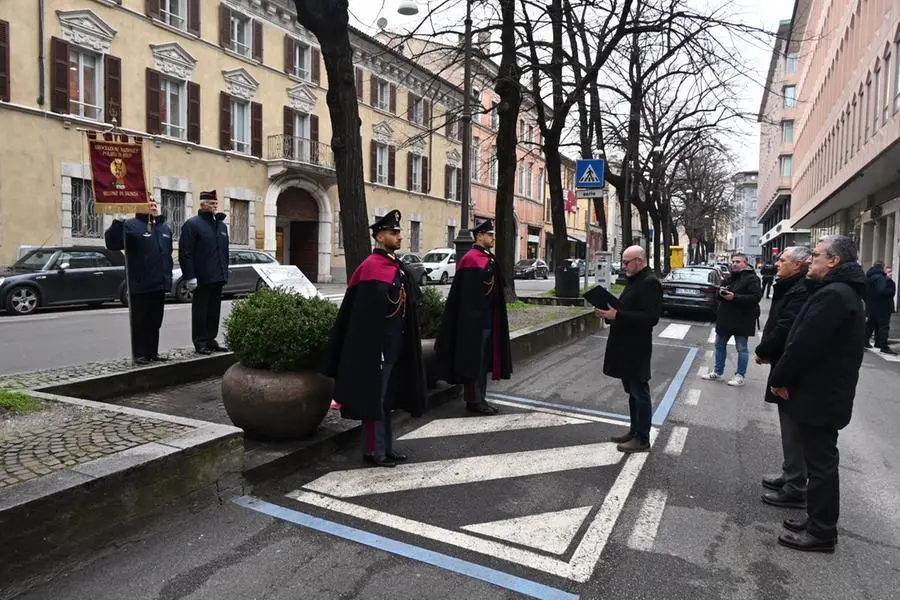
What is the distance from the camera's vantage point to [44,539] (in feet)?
9.89

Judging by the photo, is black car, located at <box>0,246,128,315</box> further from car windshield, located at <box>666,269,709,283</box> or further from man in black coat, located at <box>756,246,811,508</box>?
car windshield, located at <box>666,269,709,283</box>

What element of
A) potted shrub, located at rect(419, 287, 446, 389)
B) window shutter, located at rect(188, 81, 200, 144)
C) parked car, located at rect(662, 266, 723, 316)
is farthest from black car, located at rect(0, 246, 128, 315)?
parked car, located at rect(662, 266, 723, 316)

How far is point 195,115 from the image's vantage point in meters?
23.4

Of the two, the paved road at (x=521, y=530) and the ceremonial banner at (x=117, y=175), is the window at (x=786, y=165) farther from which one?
the ceremonial banner at (x=117, y=175)

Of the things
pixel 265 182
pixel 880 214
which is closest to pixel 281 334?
pixel 265 182

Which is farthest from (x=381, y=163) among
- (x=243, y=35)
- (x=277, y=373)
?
(x=277, y=373)

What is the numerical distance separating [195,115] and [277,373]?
2148 cm

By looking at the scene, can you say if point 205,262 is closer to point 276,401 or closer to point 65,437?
point 276,401

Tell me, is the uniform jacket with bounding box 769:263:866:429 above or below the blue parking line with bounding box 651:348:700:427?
above

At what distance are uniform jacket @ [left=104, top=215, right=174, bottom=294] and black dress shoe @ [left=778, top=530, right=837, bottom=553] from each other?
607cm

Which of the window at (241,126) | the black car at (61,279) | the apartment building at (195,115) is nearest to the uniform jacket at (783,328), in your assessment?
the apartment building at (195,115)

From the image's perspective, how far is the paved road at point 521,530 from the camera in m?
3.18

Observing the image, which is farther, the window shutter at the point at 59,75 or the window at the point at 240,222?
the window at the point at 240,222

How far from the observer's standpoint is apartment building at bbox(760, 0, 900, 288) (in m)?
16.8
